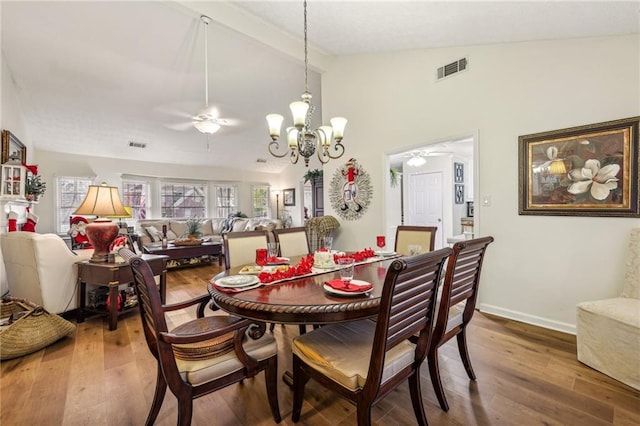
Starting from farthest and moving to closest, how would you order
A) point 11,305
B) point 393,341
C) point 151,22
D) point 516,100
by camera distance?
point 151,22, point 516,100, point 11,305, point 393,341

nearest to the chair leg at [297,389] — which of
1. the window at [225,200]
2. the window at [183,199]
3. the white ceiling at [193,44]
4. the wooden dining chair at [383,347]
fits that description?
the wooden dining chair at [383,347]

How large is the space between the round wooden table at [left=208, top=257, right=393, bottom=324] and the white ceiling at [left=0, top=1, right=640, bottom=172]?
2628 mm

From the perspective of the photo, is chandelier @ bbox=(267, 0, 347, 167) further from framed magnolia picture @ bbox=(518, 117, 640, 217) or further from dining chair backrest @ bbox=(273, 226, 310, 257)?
framed magnolia picture @ bbox=(518, 117, 640, 217)

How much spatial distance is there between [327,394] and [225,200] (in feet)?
24.1

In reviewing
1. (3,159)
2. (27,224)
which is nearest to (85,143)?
(27,224)

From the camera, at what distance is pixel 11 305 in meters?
2.52

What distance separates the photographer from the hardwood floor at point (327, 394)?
5.12ft

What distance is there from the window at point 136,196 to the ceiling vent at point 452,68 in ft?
22.5

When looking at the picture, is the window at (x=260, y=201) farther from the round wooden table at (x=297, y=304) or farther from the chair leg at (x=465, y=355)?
the chair leg at (x=465, y=355)

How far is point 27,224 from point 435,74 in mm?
5684

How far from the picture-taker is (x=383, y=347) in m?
1.14

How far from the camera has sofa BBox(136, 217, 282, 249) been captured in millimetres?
5871

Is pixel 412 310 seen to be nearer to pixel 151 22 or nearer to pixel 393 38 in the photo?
pixel 393 38

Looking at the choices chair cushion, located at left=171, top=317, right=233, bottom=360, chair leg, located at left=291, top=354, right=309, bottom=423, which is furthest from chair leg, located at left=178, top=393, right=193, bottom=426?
chair leg, located at left=291, top=354, right=309, bottom=423
